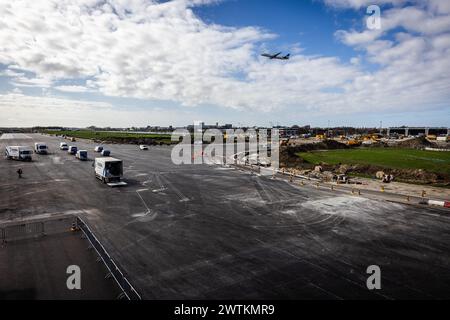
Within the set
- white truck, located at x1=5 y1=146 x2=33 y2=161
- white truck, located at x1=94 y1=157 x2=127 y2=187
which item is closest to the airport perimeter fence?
white truck, located at x1=94 y1=157 x2=127 y2=187

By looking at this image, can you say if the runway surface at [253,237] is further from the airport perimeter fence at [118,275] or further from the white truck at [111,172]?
the white truck at [111,172]

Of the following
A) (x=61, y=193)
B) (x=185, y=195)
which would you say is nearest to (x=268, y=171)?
(x=185, y=195)

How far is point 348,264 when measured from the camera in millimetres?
19250

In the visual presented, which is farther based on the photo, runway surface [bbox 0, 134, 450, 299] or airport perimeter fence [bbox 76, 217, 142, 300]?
runway surface [bbox 0, 134, 450, 299]

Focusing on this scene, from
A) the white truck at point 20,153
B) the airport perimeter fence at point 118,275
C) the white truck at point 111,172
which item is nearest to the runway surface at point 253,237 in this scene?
the airport perimeter fence at point 118,275

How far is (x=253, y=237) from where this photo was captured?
24.1 m

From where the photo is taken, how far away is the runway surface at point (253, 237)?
16.7 meters

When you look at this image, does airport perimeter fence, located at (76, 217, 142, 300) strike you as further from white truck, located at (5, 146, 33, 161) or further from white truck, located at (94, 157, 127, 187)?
white truck, located at (5, 146, 33, 161)

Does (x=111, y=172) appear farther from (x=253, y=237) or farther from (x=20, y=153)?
(x=20, y=153)

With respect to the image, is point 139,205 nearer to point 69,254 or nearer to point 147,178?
point 69,254

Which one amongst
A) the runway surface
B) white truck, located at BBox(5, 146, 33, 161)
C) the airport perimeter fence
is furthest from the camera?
white truck, located at BBox(5, 146, 33, 161)

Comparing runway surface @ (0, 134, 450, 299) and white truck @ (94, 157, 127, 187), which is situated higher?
white truck @ (94, 157, 127, 187)

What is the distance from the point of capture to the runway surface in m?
16.7

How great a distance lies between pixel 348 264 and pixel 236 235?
28.5 ft
